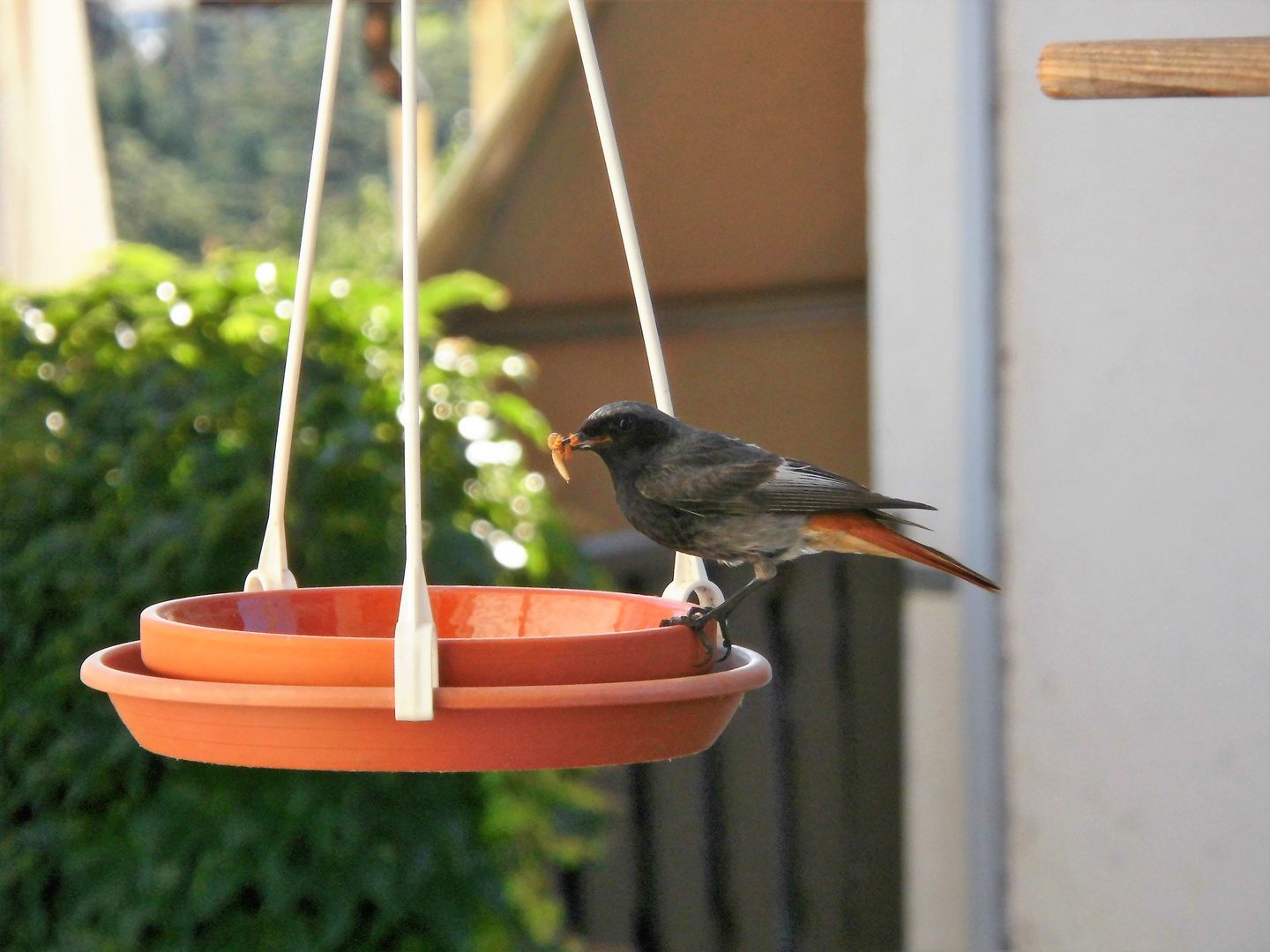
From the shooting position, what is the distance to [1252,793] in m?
2.95

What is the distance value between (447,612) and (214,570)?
977 millimetres

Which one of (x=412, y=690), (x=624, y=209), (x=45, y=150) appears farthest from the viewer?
(x=45, y=150)

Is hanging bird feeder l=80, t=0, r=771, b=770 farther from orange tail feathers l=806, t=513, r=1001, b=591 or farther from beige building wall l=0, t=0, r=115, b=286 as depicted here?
beige building wall l=0, t=0, r=115, b=286

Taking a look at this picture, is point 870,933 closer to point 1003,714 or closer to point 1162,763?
point 1003,714

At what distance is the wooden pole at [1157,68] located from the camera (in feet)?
4.31

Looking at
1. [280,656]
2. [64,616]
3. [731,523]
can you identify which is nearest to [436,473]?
[64,616]

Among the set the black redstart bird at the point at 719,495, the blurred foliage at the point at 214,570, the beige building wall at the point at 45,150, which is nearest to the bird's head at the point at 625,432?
the black redstart bird at the point at 719,495

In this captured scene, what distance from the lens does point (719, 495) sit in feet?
5.62

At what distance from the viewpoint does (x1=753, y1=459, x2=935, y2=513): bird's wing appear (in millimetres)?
1681

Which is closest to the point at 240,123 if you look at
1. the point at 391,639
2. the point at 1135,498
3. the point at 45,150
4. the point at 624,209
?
the point at 45,150

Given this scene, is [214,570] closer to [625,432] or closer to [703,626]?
[625,432]

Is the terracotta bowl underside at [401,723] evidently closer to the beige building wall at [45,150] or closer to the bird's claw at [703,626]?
the bird's claw at [703,626]

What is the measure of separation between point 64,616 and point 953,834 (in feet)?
6.65

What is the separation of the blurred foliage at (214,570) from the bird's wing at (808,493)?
0.97 metres
